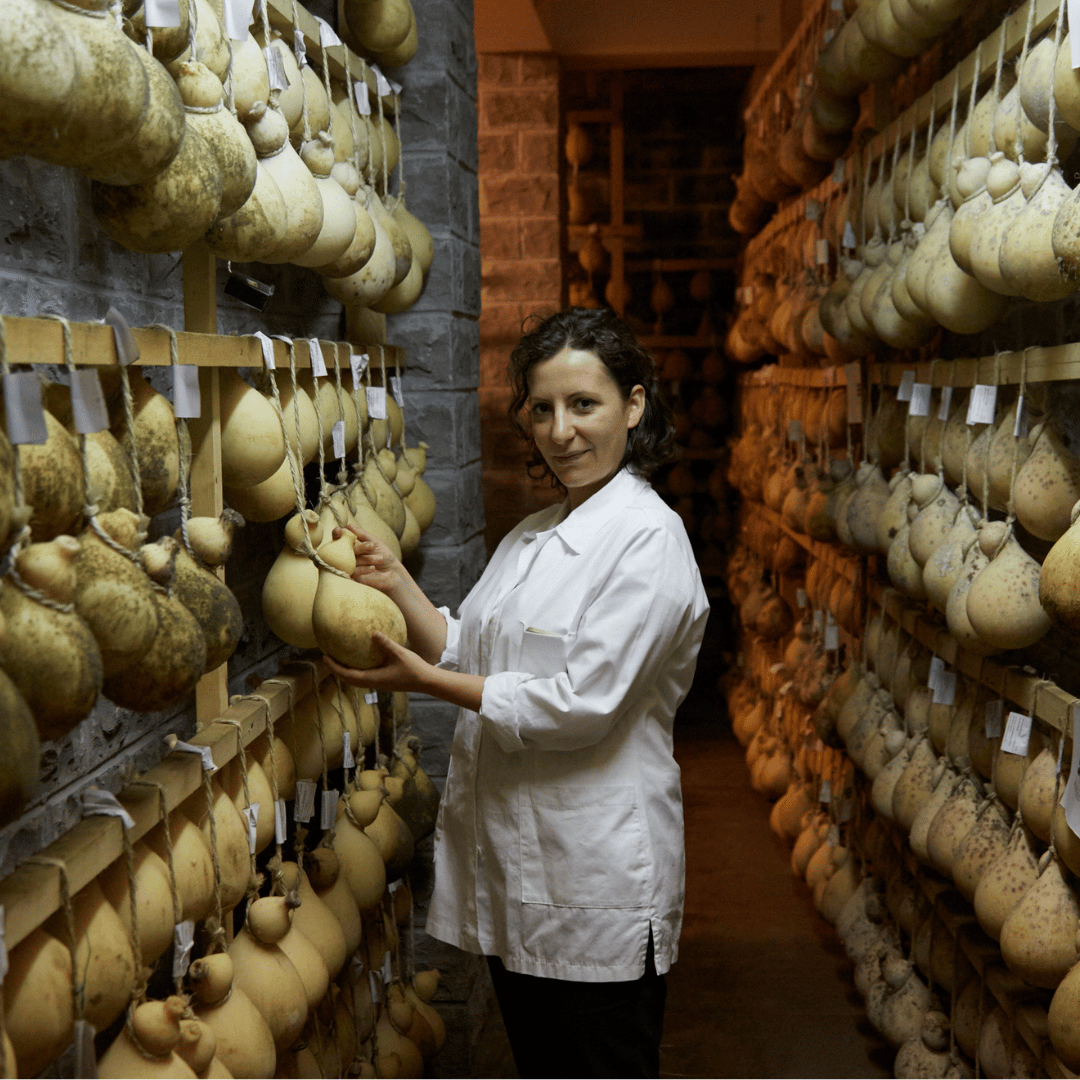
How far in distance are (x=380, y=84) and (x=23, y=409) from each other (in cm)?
158

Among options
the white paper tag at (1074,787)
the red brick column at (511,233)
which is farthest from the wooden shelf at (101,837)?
the red brick column at (511,233)

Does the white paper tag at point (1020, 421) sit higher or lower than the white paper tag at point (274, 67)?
lower

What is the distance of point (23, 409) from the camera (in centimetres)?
85

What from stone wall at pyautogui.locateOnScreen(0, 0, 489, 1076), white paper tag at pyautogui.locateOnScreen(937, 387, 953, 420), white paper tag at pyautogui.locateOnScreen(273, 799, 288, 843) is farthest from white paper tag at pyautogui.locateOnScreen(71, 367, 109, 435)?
white paper tag at pyautogui.locateOnScreen(937, 387, 953, 420)

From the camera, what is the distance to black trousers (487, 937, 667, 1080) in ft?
5.43

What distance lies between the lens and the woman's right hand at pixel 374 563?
168 centimetres

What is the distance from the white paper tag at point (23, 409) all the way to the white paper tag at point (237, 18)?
0.69 m

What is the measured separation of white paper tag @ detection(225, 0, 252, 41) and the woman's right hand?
638mm

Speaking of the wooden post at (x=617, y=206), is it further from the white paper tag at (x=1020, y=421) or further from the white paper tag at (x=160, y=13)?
the white paper tag at (x=160, y=13)

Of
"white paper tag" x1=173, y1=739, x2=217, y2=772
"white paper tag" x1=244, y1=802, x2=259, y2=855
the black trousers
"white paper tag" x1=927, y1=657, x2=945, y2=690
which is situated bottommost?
the black trousers

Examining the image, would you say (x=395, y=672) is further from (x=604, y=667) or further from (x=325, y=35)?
(x=325, y=35)

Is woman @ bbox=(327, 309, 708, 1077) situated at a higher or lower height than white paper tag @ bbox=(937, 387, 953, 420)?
lower

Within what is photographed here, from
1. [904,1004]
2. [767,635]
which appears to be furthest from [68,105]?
[767,635]

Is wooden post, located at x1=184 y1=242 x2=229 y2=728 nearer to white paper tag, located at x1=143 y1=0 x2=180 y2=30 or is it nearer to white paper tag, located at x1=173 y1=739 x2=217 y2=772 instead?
white paper tag, located at x1=173 y1=739 x2=217 y2=772
